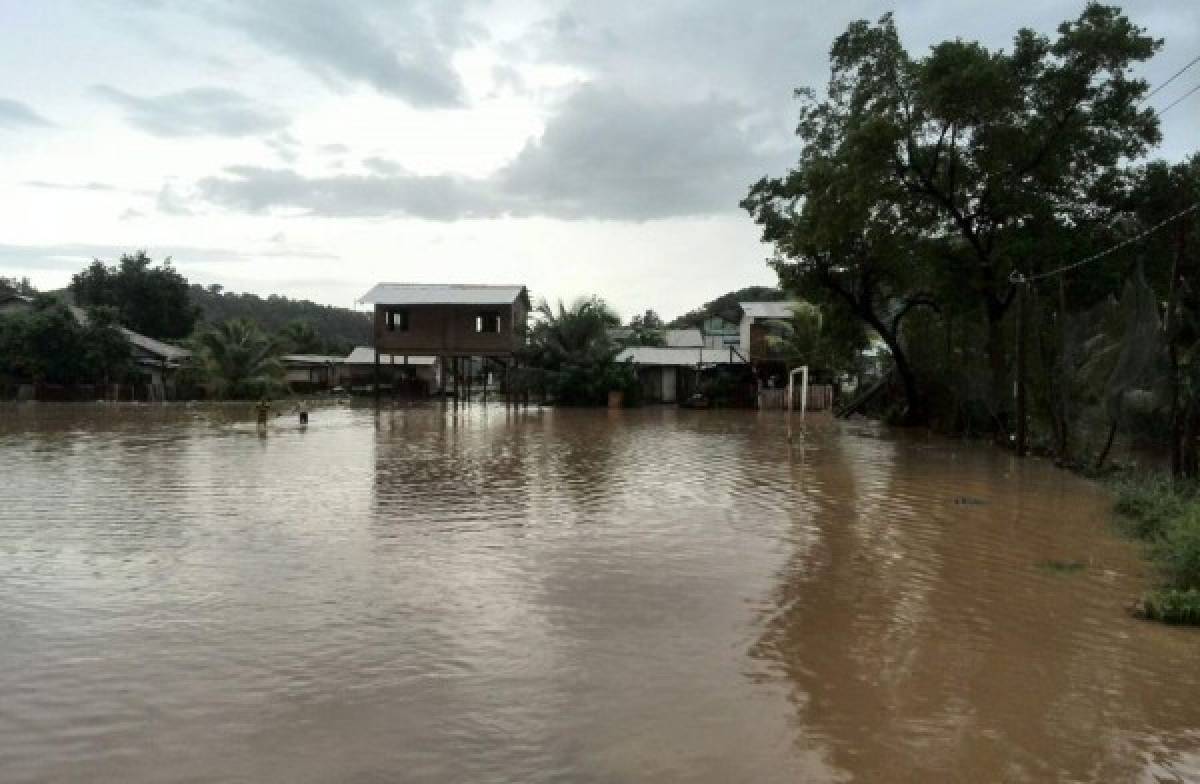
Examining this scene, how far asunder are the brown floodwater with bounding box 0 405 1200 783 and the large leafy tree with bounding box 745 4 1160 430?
985cm

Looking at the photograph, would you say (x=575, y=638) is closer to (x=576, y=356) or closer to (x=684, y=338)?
(x=576, y=356)

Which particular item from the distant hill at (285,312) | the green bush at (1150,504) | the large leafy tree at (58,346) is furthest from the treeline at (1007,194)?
the distant hill at (285,312)

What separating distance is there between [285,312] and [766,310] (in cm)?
6048

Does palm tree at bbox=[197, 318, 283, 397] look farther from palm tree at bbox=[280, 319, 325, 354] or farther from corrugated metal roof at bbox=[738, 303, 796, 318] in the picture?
corrugated metal roof at bbox=[738, 303, 796, 318]

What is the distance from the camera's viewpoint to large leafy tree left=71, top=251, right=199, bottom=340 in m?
53.1

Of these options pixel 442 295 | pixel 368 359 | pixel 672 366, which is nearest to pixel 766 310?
pixel 672 366

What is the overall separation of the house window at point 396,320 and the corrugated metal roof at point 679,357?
9.75 m

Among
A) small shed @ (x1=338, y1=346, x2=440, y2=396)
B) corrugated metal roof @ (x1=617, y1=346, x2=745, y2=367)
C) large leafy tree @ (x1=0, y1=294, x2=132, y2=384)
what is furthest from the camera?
small shed @ (x1=338, y1=346, x2=440, y2=396)

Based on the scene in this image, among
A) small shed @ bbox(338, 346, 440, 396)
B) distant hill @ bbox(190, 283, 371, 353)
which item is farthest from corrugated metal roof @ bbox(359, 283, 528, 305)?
distant hill @ bbox(190, 283, 371, 353)

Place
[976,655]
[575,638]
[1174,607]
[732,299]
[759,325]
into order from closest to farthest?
[976,655]
[575,638]
[1174,607]
[759,325]
[732,299]

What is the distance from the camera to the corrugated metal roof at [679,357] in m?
41.8

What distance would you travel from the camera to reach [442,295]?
4012 cm

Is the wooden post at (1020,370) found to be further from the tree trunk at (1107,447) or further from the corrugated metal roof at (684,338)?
the corrugated metal roof at (684,338)

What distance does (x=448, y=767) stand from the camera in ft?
14.5
